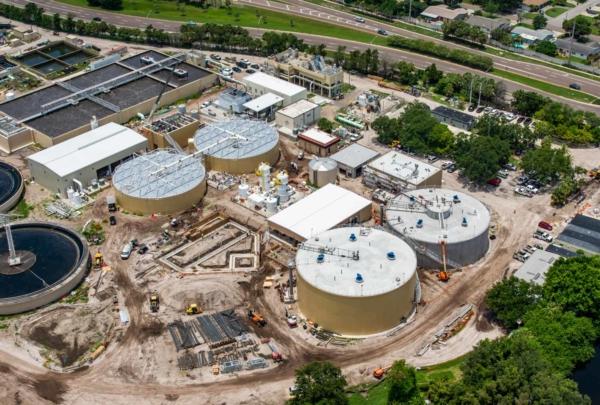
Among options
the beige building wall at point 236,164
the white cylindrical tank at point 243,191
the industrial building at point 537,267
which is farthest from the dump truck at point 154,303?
the industrial building at point 537,267

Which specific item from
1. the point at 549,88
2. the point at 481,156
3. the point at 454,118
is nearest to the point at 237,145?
the point at 481,156

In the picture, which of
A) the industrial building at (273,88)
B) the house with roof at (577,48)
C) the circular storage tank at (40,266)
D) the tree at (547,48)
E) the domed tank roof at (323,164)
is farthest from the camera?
the tree at (547,48)

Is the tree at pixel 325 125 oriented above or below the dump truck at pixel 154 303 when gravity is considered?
above

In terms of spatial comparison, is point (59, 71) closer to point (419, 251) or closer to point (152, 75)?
point (152, 75)

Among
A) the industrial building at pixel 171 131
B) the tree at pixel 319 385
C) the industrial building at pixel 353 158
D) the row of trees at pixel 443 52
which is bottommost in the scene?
the tree at pixel 319 385

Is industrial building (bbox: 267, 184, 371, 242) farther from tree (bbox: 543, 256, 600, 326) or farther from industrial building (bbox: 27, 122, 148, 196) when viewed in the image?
industrial building (bbox: 27, 122, 148, 196)

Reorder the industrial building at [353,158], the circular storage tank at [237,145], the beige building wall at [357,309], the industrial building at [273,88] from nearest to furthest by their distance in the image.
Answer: the beige building wall at [357,309] < the industrial building at [353,158] < the circular storage tank at [237,145] < the industrial building at [273,88]

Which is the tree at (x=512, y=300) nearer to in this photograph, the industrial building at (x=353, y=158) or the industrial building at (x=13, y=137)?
the industrial building at (x=353, y=158)

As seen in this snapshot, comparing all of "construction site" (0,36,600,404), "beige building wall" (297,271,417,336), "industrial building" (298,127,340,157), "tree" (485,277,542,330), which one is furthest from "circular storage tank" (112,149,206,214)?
"tree" (485,277,542,330)
